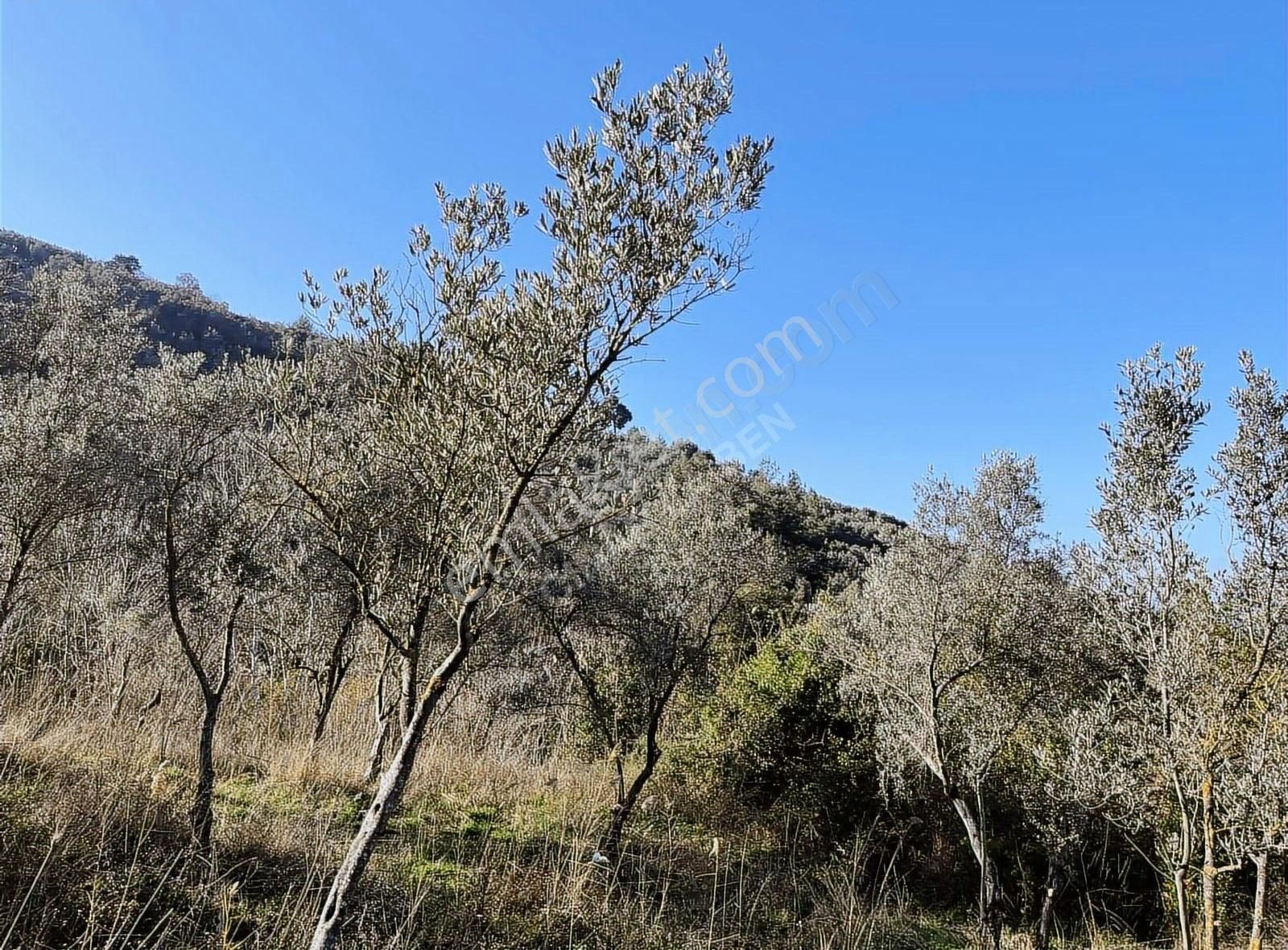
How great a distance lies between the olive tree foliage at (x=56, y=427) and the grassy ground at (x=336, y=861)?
7.66 ft

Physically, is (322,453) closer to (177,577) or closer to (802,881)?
(177,577)

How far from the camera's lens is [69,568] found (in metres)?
11.5

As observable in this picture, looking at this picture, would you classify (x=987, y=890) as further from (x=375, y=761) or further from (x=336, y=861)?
(x=375, y=761)

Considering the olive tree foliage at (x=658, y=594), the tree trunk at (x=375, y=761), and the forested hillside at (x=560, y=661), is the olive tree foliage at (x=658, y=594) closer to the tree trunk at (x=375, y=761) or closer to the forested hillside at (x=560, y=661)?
the forested hillside at (x=560, y=661)

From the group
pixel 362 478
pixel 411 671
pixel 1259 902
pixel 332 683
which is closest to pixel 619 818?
pixel 411 671

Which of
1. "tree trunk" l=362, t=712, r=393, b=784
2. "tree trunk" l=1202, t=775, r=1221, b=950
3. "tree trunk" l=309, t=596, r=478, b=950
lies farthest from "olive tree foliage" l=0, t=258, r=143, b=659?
"tree trunk" l=1202, t=775, r=1221, b=950

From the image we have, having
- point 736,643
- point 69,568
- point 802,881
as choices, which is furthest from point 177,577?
point 736,643

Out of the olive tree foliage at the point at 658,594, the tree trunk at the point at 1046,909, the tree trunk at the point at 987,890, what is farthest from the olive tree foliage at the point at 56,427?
the tree trunk at the point at 1046,909

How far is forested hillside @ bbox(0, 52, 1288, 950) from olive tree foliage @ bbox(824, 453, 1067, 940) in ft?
0.21

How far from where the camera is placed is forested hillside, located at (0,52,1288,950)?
187 inches

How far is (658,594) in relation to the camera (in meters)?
9.75

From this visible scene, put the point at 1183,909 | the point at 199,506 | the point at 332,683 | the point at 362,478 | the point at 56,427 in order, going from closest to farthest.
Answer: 1. the point at 362,478
2. the point at 1183,909
3. the point at 199,506
4. the point at 56,427
5. the point at 332,683

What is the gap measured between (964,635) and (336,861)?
882 cm

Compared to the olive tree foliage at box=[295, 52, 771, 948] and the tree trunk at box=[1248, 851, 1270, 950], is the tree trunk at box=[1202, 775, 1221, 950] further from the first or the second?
the olive tree foliage at box=[295, 52, 771, 948]
